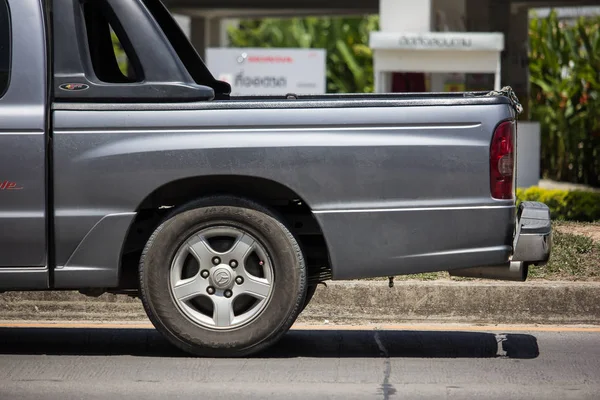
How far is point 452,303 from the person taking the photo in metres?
8.00

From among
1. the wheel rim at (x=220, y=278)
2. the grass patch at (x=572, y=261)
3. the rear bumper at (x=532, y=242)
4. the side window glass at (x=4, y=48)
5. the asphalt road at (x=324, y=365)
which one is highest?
the side window glass at (x=4, y=48)

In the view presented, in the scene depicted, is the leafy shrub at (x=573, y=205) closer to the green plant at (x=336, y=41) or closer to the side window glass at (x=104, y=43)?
the side window glass at (x=104, y=43)

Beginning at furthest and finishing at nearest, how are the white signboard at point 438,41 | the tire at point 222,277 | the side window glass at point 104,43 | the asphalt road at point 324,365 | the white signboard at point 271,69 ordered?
the white signboard at point 271,69, the white signboard at point 438,41, the side window glass at point 104,43, the tire at point 222,277, the asphalt road at point 324,365

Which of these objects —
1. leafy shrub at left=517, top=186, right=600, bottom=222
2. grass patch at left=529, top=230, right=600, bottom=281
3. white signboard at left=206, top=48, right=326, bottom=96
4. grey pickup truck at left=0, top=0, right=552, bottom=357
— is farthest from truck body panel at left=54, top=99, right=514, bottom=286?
white signboard at left=206, top=48, right=326, bottom=96

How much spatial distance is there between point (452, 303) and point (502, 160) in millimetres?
1843

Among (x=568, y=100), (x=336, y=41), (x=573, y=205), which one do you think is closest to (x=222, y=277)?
(x=573, y=205)

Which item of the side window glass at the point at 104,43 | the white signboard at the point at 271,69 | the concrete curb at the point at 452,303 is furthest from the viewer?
the white signboard at the point at 271,69

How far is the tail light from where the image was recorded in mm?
6371

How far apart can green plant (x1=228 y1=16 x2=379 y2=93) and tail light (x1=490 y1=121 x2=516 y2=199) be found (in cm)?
1871

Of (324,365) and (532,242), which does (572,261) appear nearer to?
(532,242)

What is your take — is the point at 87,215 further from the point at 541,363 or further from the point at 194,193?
the point at 541,363

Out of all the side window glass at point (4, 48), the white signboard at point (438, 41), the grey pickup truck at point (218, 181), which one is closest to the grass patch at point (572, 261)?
the grey pickup truck at point (218, 181)

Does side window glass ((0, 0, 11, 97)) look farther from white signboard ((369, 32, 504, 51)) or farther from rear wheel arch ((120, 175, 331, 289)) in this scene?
white signboard ((369, 32, 504, 51))

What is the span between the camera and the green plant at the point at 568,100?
64.8 feet
